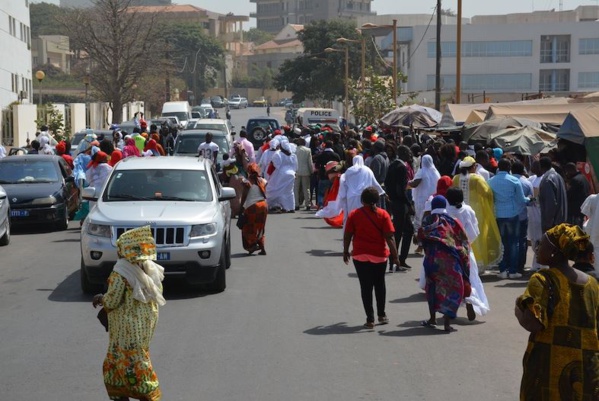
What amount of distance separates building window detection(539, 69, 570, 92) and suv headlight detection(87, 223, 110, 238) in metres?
84.2

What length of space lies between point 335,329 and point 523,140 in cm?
1185

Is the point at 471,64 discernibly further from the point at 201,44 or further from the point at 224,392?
the point at 224,392

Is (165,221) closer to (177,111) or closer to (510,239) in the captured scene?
(510,239)

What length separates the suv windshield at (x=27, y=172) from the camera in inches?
862

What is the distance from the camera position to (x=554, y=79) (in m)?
94.4

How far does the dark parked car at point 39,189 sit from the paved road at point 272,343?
4.76 m

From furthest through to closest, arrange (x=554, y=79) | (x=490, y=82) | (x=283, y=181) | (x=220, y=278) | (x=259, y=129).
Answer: (x=554, y=79) → (x=490, y=82) → (x=259, y=129) → (x=283, y=181) → (x=220, y=278)

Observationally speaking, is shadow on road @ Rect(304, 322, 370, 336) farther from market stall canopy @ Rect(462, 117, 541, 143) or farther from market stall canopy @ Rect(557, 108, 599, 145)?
market stall canopy @ Rect(462, 117, 541, 143)

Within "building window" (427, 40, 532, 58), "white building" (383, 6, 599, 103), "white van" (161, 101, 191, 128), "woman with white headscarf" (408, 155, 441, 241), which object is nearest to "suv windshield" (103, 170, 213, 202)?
"woman with white headscarf" (408, 155, 441, 241)

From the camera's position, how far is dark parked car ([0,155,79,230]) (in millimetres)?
20812

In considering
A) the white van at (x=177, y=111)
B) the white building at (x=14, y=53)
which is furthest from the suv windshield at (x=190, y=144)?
the white van at (x=177, y=111)

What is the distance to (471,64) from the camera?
9306 centimetres

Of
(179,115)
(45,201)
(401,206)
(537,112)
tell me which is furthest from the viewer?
(179,115)

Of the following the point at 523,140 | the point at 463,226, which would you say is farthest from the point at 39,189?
the point at 463,226
